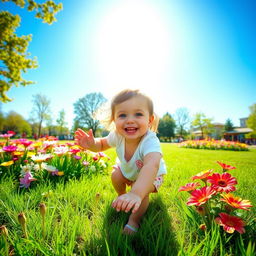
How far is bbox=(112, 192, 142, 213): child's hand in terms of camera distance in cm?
92

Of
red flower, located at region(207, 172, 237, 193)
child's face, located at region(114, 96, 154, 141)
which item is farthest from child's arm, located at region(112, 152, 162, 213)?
red flower, located at region(207, 172, 237, 193)

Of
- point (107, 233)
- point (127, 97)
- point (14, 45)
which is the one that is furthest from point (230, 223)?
point (14, 45)

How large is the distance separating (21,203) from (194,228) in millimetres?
1432

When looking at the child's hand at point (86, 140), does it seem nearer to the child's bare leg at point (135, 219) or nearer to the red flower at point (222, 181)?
the child's bare leg at point (135, 219)

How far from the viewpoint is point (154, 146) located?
150 centimetres

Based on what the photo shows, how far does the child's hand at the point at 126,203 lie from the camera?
917 mm

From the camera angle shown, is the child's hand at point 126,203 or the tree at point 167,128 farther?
the tree at point 167,128

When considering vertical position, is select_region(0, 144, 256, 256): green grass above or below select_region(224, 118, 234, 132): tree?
below

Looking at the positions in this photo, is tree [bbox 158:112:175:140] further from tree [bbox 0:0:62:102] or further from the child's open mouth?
the child's open mouth

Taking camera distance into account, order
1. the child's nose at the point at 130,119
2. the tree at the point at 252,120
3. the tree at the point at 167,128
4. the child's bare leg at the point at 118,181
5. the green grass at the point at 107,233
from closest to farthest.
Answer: the green grass at the point at 107,233
the child's nose at the point at 130,119
the child's bare leg at the point at 118,181
the tree at the point at 252,120
the tree at the point at 167,128

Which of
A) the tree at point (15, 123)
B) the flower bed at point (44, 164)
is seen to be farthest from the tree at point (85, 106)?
the flower bed at point (44, 164)

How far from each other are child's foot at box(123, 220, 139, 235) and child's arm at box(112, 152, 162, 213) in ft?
0.79

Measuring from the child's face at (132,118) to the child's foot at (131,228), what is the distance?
0.73 metres

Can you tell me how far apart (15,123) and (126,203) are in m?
54.5
